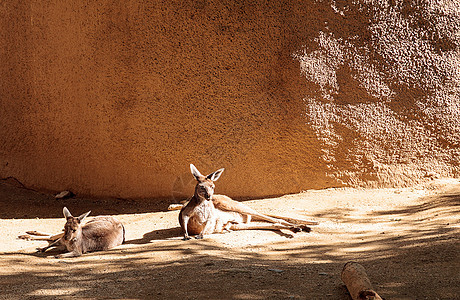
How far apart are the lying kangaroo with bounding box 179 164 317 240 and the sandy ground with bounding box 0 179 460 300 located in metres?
0.14

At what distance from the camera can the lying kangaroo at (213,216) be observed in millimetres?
4973

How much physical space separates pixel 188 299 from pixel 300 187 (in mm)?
4152

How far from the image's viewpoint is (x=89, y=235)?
4.62m

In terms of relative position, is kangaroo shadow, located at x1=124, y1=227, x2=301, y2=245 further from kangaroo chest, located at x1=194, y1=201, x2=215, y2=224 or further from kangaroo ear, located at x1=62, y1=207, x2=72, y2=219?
kangaroo ear, located at x1=62, y1=207, x2=72, y2=219

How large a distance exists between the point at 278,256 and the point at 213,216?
1128mm

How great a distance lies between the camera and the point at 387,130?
21.9ft

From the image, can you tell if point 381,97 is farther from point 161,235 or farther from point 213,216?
point 161,235

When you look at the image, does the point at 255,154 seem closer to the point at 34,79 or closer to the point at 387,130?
the point at 387,130

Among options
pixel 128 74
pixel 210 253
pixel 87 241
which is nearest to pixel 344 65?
pixel 128 74

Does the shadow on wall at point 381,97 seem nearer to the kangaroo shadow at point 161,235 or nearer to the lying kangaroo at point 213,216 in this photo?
the lying kangaroo at point 213,216

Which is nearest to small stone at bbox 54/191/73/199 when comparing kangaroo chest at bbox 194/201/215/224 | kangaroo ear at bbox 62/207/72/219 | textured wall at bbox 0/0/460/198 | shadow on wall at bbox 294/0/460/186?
textured wall at bbox 0/0/460/198

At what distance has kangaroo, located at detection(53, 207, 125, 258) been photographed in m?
4.42

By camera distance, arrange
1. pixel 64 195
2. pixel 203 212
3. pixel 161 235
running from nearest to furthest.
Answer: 1. pixel 203 212
2. pixel 161 235
3. pixel 64 195

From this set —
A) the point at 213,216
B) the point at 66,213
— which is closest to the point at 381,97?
the point at 213,216
